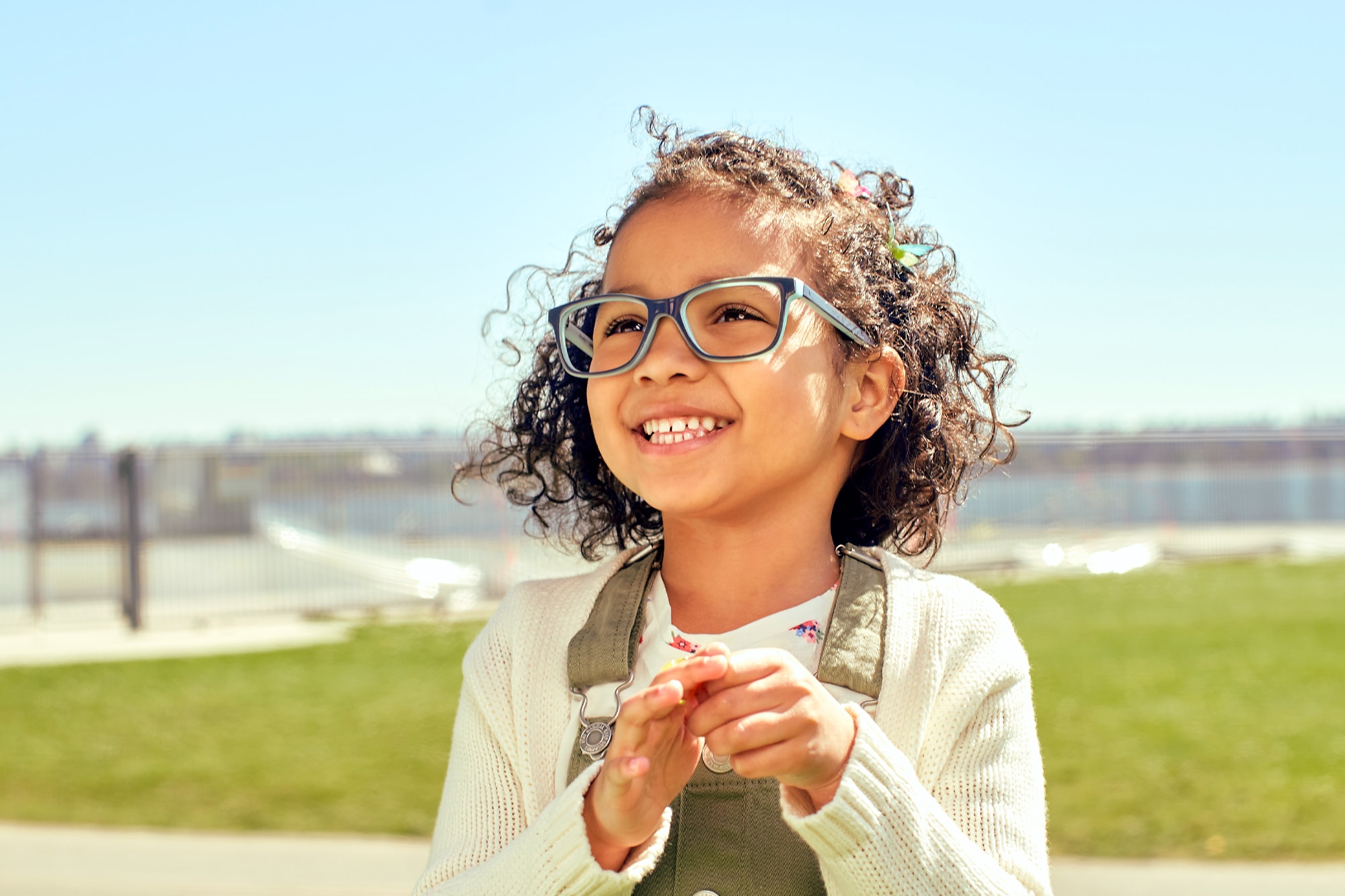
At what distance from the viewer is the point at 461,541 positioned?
36.7ft

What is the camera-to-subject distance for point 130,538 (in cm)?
1038

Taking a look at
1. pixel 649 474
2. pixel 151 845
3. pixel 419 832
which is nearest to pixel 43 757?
pixel 151 845

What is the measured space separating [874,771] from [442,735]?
16.3 ft

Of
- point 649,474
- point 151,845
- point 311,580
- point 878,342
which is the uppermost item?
point 878,342

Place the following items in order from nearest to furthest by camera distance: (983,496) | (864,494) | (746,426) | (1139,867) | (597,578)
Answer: (746,426)
(597,578)
(864,494)
(1139,867)
(983,496)

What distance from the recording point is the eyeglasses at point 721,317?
4.88 ft

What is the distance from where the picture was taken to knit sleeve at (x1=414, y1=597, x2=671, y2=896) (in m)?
1.31

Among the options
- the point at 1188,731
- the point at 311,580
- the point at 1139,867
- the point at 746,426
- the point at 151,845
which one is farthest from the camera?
the point at 311,580

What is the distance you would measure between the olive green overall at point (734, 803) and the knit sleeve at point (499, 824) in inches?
3.3

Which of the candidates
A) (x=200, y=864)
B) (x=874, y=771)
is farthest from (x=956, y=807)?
(x=200, y=864)

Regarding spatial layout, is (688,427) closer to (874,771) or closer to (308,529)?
(874,771)

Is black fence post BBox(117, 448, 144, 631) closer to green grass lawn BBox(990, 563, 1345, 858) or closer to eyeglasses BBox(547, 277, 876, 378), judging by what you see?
green grass lawn BBox(990, 563, 1345, 858)

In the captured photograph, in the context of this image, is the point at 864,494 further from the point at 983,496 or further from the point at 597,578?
the point at 983,496

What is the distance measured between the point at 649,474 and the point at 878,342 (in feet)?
1.41
